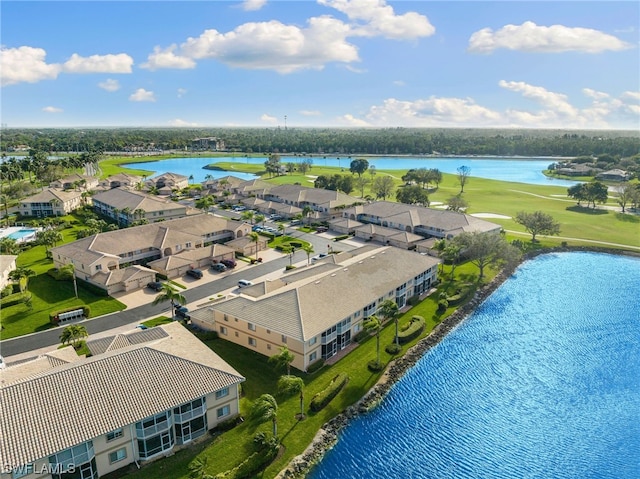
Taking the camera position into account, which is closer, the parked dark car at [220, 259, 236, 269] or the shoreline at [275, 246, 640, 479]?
the shoreline at [275, 246, 640, 479]

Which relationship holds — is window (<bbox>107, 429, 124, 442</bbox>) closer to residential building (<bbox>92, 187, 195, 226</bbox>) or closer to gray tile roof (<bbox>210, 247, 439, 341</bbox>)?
gray tile roof (<bbox>210, 247, 439, 341</bbox>)

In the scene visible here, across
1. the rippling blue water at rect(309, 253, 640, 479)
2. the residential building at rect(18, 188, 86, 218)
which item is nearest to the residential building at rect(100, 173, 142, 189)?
the residential building at rect(18, 188, 86, 218)

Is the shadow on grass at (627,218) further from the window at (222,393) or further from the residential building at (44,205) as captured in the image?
the residential building at (44,205)

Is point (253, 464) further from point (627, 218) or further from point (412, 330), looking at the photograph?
point (627, 218)

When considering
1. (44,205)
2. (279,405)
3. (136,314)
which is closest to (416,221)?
(136,314)

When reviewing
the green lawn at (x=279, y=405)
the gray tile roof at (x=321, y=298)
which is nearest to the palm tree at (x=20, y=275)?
the gray tile roof at (x=321, y=298)
